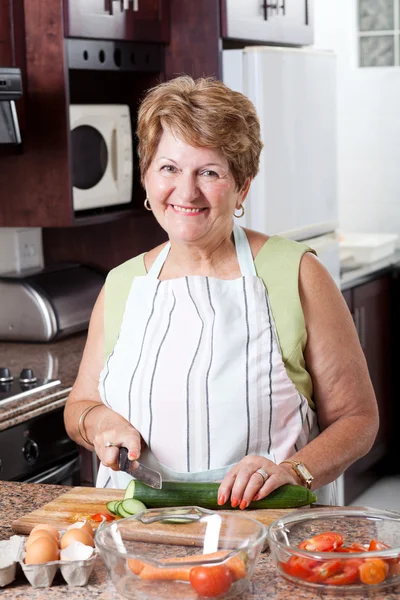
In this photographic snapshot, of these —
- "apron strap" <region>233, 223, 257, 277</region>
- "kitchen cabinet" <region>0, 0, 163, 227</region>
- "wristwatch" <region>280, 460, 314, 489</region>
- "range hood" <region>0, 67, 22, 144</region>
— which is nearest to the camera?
"wristwatch" <region>280, 460, 314, 489</region>

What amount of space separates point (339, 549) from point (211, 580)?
0.60 ft

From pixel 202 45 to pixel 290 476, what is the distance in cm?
194

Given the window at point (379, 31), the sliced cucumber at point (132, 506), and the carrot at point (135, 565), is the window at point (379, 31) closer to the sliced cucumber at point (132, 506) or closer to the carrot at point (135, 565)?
the sliced cucumber at point (132, 506)

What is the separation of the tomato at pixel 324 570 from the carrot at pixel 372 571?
3 centimetres

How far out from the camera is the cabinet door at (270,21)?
10.3ft

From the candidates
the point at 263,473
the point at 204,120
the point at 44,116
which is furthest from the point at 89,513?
the point at 44,116

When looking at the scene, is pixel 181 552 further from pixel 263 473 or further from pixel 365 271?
pixel 365 271

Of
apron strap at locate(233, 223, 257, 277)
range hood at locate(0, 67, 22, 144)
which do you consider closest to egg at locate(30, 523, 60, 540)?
apron strap at locate(233, 223, 257, 277)

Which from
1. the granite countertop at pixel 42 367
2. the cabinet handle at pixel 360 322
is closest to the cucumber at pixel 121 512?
the granite countertop at pixel 42 367

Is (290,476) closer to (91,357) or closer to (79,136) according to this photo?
(91,357)

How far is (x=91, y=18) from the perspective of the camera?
9.21 ft

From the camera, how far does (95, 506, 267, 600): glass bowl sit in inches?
45.5

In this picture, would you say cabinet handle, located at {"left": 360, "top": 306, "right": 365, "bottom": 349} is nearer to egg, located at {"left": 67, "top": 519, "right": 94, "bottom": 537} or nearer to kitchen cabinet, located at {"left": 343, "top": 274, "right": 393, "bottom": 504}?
kitchen cabinet, located at {"left": 343, "top": 274, "right": 393, "bottom": 504}

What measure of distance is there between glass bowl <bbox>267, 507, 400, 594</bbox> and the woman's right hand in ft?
1.17
